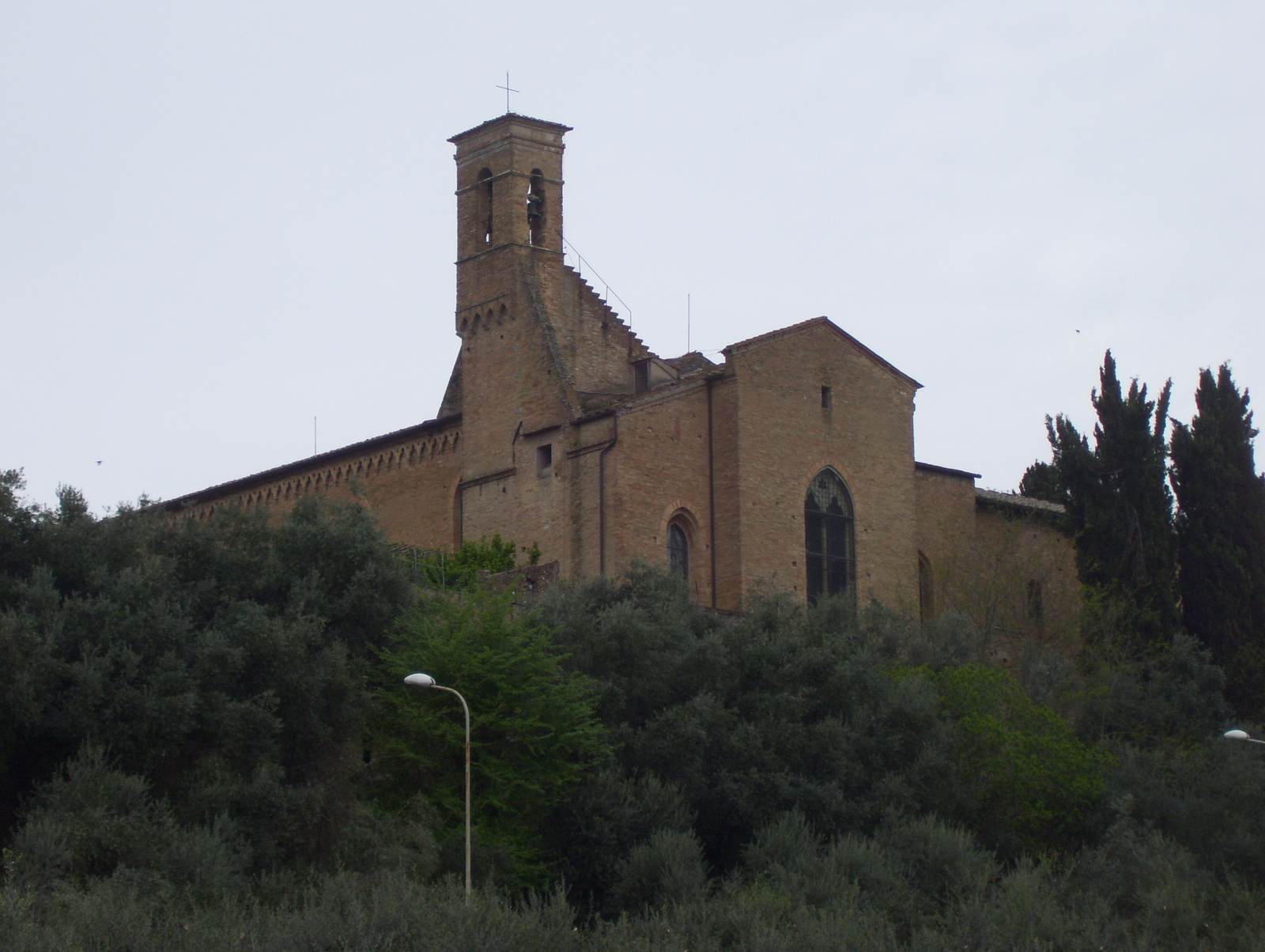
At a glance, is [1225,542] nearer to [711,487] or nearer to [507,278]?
[711,487]

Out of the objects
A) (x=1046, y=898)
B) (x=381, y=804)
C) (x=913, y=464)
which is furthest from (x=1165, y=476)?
(x=381, y=804)

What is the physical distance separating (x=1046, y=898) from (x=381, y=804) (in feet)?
29.2

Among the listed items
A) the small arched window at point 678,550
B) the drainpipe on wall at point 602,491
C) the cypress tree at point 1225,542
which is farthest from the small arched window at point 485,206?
the cypress tree at point 1225,542

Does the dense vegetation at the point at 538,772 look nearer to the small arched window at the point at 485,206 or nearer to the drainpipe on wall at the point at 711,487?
the drainpipe on wall at the point at 711,487

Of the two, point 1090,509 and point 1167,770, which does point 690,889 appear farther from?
point 1090,509

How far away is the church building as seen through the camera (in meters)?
35.8

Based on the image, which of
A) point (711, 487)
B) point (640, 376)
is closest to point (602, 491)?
point (711, 487)

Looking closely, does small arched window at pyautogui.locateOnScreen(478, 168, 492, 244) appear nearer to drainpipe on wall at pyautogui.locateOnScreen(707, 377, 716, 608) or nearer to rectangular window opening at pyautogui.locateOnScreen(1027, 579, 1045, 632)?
drainpipe on wall at pyautogui.locateOnScreen(707, 377, 716, 608)

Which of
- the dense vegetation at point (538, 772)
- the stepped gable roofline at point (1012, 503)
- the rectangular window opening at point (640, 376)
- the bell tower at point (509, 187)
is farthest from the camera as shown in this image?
the stepped gable roofline at point (1012, 503)

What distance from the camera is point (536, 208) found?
127ft

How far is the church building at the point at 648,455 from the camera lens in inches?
1409

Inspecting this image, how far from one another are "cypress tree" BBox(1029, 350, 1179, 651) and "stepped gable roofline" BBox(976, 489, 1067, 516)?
343 cm

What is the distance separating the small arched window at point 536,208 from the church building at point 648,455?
4 centimetres

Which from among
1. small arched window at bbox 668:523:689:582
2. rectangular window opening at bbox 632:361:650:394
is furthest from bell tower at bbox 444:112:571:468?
small arched window at bbox 668:523:689:582
